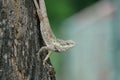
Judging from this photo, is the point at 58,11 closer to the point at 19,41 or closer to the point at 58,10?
the point at 58,10

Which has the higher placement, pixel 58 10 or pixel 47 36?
pixel 58 10

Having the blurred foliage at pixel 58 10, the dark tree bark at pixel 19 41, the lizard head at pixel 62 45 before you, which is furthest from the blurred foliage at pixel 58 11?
the dark tree bark at pixel 19 41

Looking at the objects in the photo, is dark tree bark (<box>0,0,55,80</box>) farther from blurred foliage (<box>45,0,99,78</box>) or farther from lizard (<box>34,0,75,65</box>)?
blurred foliage (<box>45,0,99,78</box>)

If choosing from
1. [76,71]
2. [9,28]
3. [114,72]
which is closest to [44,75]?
[9,28]

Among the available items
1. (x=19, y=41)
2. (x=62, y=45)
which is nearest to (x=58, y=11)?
(x=62, y=45)

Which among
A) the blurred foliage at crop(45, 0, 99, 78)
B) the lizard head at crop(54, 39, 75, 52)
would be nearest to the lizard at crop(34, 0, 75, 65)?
the lizard head at crop(54, 39, 75, 52)

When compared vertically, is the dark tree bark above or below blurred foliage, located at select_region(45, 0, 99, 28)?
below

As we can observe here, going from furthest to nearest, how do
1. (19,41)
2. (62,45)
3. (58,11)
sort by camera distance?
(58,11)
(62,45)
(19,41)

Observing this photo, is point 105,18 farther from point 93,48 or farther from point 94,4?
point 94,4
